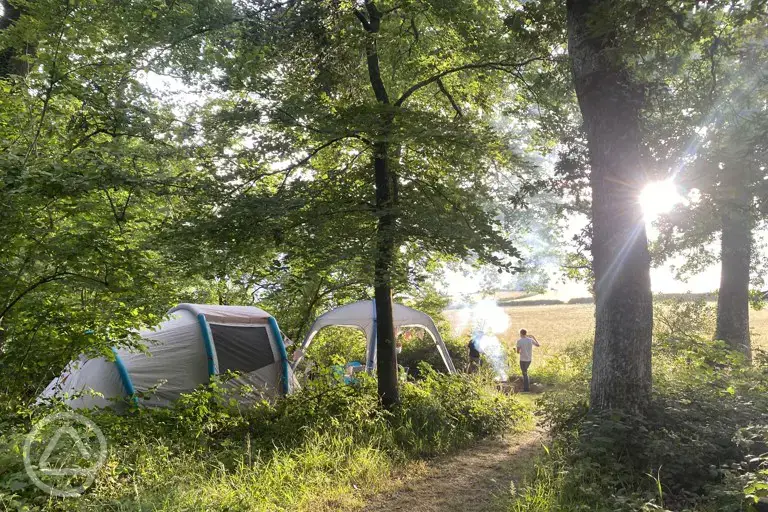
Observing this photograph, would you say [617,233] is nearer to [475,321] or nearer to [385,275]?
[385,275]

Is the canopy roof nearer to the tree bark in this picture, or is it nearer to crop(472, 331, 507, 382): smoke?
the tree bark

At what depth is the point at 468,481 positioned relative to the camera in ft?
19.2

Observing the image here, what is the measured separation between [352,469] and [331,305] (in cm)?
630

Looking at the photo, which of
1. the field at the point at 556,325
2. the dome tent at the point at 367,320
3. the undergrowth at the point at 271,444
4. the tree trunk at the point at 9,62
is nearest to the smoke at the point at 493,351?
the field at the point at 556,325

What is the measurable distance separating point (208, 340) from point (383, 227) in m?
3.82

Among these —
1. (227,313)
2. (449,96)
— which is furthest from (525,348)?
(227,313)

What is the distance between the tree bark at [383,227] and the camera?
270 inches

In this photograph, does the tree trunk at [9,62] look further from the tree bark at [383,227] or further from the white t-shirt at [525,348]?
the white t-shirt at [525,348]

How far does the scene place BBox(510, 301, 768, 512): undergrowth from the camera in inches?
158

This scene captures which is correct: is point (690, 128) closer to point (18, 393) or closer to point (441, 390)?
point (441, 390)

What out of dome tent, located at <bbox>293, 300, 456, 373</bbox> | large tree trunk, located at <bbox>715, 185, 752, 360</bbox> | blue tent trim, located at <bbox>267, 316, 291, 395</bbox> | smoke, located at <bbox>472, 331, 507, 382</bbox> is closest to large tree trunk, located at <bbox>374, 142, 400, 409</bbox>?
blue tent trim, located at <bbox>267, 316, 291, 395</bbox>

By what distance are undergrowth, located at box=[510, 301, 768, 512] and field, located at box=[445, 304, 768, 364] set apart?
11.4 meters

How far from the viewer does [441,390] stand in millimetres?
8586

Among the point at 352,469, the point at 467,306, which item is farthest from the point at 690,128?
the point at 467,306
